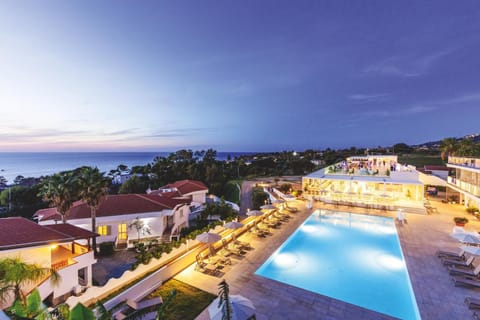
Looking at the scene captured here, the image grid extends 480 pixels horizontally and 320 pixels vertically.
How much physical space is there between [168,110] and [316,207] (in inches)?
1024

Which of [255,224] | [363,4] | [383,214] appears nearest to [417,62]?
[363,4]

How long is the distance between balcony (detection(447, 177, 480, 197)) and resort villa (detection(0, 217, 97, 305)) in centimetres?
2372

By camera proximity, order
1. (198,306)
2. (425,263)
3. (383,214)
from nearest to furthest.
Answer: (198,306), (425,263), (383,214)

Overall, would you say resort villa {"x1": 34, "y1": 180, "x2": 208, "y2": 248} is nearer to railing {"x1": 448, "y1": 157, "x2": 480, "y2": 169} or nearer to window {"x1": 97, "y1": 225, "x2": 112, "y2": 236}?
window {"x1": 97, "y1": 225, "x2": 112, "y2": 236}

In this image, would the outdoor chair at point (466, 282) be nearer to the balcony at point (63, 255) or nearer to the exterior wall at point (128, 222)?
the balcony at point (63, 255)

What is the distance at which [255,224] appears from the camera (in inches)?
557

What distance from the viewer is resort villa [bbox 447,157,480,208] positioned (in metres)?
14.6

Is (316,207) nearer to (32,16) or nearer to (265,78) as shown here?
(265,78)

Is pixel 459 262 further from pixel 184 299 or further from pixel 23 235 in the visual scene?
pixel 23 235

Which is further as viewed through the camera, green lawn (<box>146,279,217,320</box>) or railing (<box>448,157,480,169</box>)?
railing (<box>448,157,480,169</box>)

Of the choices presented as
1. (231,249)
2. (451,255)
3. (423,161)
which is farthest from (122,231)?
(423,161)

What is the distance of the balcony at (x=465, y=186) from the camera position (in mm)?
14433

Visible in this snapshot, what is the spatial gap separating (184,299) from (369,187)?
60.6 feet

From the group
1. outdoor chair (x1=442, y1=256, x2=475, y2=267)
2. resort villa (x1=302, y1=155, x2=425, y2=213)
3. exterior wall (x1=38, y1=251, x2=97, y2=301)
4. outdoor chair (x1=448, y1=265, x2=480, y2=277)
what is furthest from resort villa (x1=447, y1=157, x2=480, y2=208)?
exterior wall (x1=38, y1=251, x2=97, y2=301)
